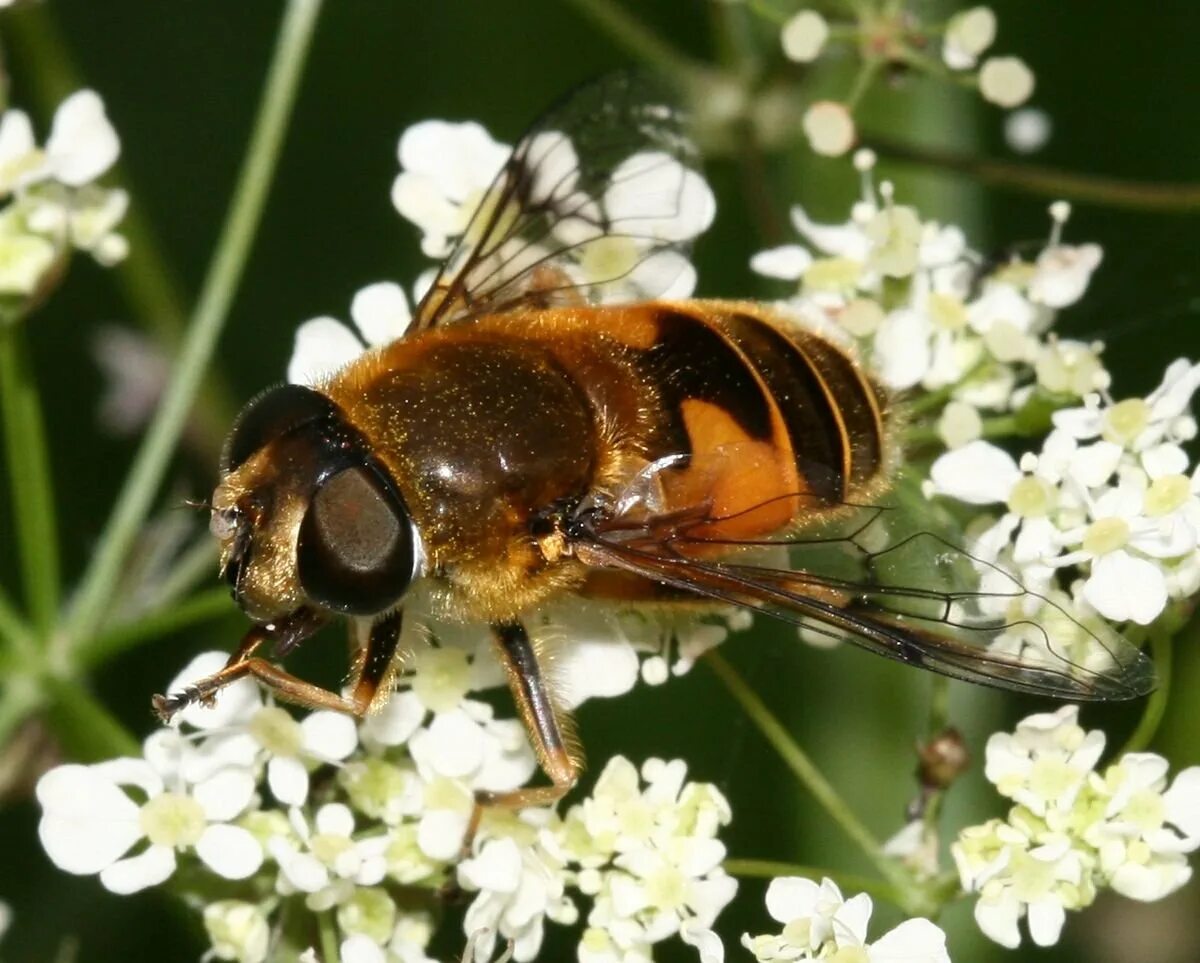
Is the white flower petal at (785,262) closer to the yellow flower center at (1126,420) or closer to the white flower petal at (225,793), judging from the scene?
the yellow flower center at (1126,420)

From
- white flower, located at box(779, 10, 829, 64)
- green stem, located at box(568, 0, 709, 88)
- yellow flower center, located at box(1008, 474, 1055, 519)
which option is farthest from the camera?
green stem, located at box(568, 0, 709, 88)

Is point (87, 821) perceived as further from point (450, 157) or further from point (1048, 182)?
point (1048, 182)

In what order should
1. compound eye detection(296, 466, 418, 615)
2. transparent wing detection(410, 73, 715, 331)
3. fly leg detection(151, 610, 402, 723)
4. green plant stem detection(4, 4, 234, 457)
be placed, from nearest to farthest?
compound eye detection(296, 466, 418, 615)
fly leg detection(151, 610, 402, 723)
transparent wing detection(410, 73, 715, 331)
green plant stem detection(4, 4, 234, 457)

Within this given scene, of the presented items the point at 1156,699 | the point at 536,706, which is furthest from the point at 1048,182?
the point at 536,706

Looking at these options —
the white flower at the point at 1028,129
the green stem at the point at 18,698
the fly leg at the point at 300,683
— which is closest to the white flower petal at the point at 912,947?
the fly leg at the point at 300,683

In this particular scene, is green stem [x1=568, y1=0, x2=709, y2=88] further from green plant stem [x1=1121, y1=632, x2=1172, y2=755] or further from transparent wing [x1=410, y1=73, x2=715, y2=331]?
green plant stem [x1=1121, y1=632, x2=1172, y2=755]

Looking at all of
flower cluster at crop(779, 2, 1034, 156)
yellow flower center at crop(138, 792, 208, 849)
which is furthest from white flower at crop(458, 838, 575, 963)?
flower cluster at crop(779, 2, 1034, 156)
